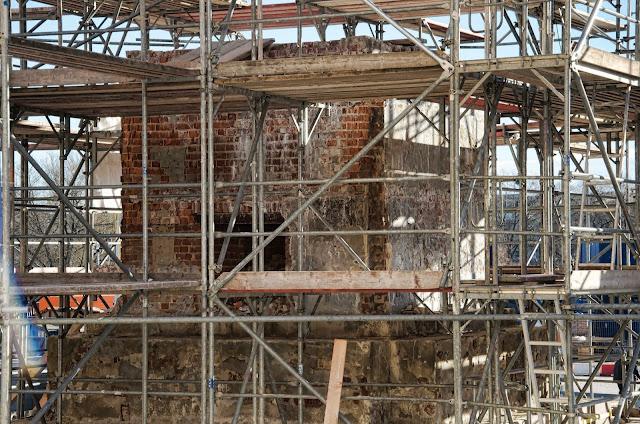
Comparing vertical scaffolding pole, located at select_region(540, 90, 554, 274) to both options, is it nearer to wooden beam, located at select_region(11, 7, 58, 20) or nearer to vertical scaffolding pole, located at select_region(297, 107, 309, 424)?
vertical scaffolding pole, located at select_region(297, 107, 309, 424)

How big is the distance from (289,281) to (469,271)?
462 cm

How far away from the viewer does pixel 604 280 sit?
1105 cm

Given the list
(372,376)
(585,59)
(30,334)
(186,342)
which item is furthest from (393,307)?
(30,334)

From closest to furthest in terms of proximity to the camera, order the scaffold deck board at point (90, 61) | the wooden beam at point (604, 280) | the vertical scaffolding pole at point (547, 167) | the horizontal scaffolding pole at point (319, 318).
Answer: the horizontal scaffolding pole at point (319, 318), the scaffold deck board at point (90, 61), the wooden beam at point (604, 280), the vertical scaffolding pole at point (547, 167)

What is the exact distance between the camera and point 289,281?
10977 mm

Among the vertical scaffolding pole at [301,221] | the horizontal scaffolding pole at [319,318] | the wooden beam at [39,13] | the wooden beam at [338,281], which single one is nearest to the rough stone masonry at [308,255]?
the vertical scaffolding pole at [301,221]

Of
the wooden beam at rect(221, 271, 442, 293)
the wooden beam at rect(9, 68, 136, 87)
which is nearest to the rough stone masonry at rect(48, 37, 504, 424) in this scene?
the wooden beam at rect(221, 271, 442, 293)

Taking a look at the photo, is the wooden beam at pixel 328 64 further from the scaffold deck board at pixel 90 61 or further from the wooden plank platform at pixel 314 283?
the wooden plank platform at pixel 314 283

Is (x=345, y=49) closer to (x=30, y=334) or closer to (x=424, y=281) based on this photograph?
(x=424, y=281)

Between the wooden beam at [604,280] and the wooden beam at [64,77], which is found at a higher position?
the wooden beam at [64,77]

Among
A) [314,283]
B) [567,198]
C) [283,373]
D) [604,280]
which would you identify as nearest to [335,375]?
[314,283]

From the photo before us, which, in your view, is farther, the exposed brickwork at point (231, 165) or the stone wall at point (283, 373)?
the exposed brickwork at point (231, 165)

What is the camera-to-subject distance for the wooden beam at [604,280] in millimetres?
10438

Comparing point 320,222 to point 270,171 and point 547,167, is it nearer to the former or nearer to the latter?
point 270,171
